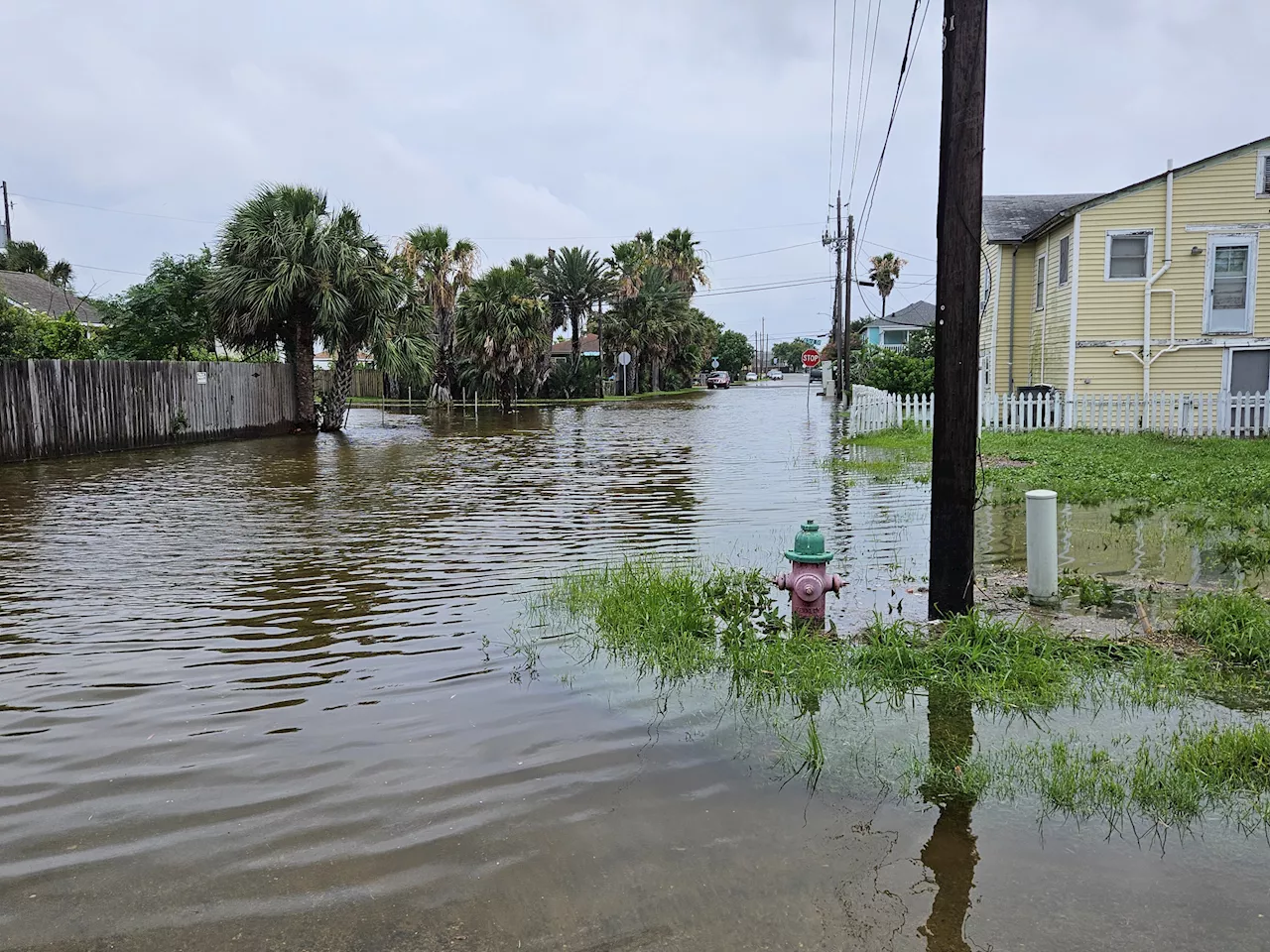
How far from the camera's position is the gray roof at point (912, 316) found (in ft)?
242

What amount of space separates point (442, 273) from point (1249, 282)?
33.4 m

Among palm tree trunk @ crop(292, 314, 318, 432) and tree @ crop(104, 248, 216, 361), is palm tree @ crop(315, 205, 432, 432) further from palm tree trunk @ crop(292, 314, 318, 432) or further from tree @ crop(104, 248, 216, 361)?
tree @ crop(104, 248, 216, 361)

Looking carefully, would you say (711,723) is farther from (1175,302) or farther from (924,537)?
(1175,302)

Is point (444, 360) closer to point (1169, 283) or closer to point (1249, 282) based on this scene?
point (1169, 283)

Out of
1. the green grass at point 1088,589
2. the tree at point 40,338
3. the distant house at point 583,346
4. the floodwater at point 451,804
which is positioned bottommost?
the floodwater at point 451,804

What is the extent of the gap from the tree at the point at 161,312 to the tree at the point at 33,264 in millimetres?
26304

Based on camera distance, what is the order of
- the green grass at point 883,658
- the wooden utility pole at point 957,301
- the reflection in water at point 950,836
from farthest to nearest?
the wooden utility pole at point 957,301
the green grass at point 883,658
the reflection in water at point 950,836

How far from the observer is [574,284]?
52.9 m

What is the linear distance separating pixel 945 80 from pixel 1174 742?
12.7ft

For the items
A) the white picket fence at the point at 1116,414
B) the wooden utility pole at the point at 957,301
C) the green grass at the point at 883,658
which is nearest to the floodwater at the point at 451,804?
the green grass at the point at 883,658

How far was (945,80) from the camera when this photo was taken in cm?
563

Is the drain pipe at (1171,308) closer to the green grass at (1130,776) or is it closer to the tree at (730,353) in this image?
the green grass at (1130,776)

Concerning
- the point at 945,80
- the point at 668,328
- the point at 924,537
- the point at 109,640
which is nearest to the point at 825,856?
the point at 945,80

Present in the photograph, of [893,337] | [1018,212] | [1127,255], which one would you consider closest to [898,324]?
[893,337]
